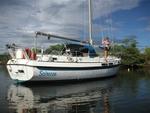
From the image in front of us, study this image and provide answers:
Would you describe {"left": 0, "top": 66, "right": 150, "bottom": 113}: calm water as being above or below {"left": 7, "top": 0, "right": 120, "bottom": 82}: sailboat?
below

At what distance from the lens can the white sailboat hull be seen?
24.5 meters

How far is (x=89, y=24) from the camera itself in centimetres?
3269

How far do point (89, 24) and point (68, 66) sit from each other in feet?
26.5

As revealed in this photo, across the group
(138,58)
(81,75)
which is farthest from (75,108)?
(138,58)

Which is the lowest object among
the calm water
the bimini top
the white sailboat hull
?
the calm water

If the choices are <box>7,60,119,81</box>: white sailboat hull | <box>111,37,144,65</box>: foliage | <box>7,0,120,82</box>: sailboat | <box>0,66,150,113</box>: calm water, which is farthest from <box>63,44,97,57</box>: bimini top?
<box>111,37,144,65</box>: foliage

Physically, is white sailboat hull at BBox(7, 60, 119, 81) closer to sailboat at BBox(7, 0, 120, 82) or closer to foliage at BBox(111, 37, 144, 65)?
sailboat at BBox(7, 0, 120, 82)

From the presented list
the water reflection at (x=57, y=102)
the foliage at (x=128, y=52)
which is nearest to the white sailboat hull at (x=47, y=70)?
the water reflection at (x=57, y=102)

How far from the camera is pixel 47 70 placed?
25.2 m

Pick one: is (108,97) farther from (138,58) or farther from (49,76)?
(138,58)

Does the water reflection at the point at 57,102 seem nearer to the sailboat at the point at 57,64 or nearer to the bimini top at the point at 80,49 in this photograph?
the sailboat at the point at 57,64

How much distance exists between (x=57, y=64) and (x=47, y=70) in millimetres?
1099

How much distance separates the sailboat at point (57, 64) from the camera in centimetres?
2470

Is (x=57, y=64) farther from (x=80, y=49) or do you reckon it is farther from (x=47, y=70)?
(x=80, y=49)
